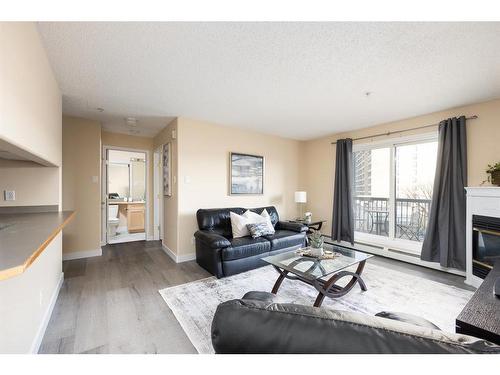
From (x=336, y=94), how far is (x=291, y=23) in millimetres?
1407

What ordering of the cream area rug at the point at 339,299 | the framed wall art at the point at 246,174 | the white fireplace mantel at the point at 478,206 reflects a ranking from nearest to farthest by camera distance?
the cream area rug at the point at 339,299 < the white fireplace mantel at the point at 478,206 < the framed wall art at the point at 246,174

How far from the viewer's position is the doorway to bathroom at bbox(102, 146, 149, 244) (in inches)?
216

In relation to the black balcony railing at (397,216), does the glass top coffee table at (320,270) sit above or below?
below

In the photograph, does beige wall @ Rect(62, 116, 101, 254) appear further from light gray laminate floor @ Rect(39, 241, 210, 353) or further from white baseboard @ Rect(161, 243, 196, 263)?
white baseboard @ Rect(161, 243, 196, 263)

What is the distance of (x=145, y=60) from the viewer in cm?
194

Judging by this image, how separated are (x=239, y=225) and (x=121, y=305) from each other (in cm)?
177

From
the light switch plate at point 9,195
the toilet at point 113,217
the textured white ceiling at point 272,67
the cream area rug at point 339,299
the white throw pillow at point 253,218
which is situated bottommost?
the cream area rug at point 339,299

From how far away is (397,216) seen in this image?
3.85 meters

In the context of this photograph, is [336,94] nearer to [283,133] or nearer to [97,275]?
[283,133]

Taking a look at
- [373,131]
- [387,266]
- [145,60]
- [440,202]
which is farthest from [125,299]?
[373,131]

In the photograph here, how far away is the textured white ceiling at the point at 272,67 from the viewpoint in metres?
1.59

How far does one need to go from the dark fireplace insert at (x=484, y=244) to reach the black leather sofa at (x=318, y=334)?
2.98m

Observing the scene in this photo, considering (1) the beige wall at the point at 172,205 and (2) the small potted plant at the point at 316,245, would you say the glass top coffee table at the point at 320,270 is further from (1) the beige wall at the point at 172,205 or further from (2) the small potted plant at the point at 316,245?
(1) the beige wall at the point at 172,205

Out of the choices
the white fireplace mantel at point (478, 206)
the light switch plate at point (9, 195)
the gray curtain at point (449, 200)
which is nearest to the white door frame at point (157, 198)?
the light switch plate at point (9, 195)
